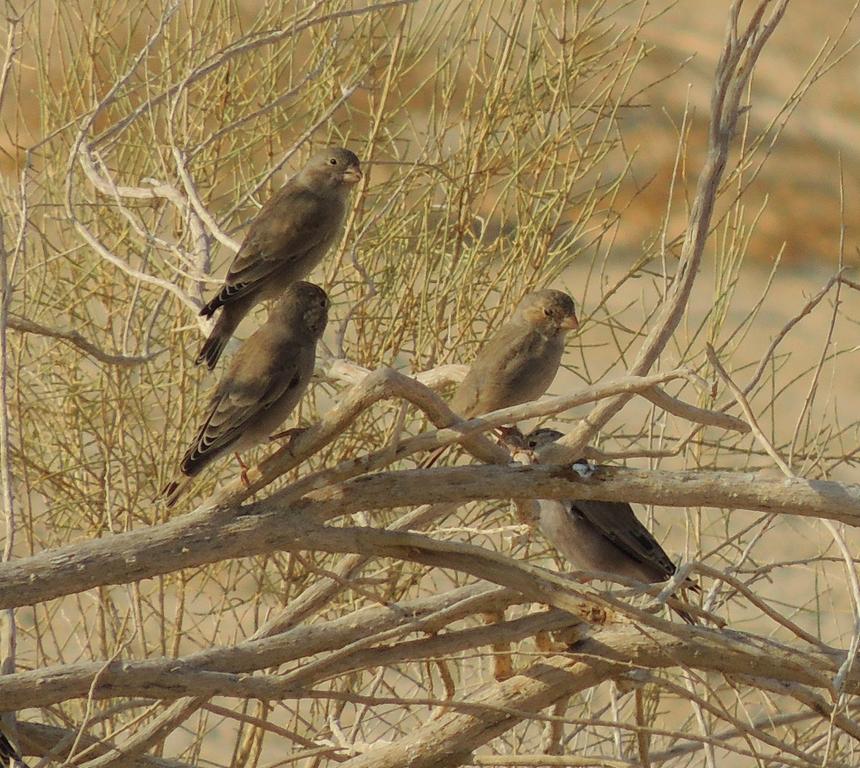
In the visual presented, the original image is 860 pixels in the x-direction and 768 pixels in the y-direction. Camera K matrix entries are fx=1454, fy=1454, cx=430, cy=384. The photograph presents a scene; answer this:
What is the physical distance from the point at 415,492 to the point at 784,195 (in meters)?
11.5

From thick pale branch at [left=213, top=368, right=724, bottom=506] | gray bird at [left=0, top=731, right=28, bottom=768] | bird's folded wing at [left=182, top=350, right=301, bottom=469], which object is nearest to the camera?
thick pale branch at [left=213, top=368, right=724, bottom=506]

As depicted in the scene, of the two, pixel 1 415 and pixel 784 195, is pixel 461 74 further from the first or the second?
pixel 1 415

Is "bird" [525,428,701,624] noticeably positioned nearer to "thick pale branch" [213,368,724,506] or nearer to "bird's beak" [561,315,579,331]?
"bird's beak" [561,315,579,331]

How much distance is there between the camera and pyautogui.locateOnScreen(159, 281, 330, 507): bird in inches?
140

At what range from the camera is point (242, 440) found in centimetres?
369

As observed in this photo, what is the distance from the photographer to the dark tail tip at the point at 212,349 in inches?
159

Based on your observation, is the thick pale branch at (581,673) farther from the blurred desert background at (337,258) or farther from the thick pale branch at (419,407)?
the blurred desert background at (337,258)

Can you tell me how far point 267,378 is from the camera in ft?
11.9

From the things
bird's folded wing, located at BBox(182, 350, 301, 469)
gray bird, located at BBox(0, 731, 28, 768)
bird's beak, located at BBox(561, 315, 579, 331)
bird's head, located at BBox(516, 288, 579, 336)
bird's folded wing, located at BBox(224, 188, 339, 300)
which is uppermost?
bird's folded wing, located at BBox(224, 188, 339, 300)

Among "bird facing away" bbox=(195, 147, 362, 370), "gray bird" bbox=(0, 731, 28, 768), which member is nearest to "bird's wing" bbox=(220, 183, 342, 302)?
"bird facing away" bbox=(195, 147, 362, 370)

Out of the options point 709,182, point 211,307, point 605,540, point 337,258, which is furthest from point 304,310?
point 337,258

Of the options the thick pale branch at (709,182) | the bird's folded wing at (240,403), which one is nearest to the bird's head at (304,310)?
the bird's folded wing at (240,403)

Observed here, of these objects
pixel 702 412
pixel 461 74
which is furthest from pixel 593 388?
pixel 461 74

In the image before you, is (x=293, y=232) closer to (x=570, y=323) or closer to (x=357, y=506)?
(x=570, y=323)
